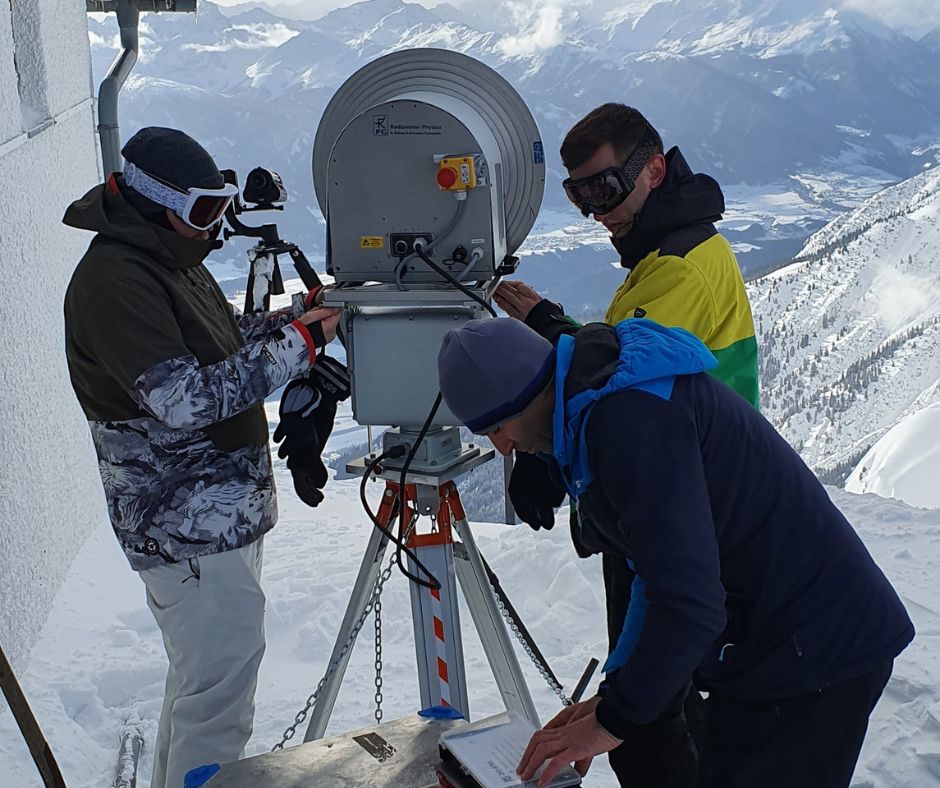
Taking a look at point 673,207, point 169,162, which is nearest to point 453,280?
point 673,207

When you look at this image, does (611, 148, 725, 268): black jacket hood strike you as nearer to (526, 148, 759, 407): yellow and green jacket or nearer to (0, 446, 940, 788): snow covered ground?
(526, 148, 759, 407): yellow and green jacket

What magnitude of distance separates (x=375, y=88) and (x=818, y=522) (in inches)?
67.4

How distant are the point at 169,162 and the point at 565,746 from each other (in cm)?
155

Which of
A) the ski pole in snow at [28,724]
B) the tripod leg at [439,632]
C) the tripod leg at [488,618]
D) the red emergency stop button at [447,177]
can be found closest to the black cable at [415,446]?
the tripod leg at [439,632]

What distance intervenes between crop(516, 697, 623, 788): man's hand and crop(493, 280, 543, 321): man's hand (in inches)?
46.9

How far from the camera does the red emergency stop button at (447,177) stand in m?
2.28

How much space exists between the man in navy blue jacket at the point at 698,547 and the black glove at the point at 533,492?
0.83 m

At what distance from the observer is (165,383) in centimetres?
217

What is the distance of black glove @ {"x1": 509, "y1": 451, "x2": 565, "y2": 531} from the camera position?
8.40ft

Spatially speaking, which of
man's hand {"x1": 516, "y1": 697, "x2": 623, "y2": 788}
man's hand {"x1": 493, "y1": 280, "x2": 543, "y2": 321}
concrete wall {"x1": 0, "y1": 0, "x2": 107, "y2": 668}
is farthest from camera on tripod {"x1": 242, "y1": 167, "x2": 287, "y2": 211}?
concrete wall {"x1": 0, "y1": 0, "x2": 107, "y2": 668}

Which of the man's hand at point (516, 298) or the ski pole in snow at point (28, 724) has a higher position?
the man's hand at point (516, 298)

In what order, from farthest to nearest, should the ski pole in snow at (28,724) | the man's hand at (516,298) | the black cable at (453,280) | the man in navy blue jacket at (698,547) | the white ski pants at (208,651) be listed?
the man's hand at (516,298), the white ski pants at (208,651), the black cable at (453,280), the ski pole in snow at (28,724), the man in navy blue jacket at (698,547)

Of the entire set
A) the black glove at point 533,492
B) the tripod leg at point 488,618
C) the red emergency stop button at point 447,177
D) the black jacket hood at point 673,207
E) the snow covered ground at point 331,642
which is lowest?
the snow covered ground at point 331,642

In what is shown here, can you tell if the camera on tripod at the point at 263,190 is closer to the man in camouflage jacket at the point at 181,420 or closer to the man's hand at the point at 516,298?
the man in camouflage jacket at the point at 181,420
